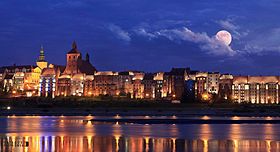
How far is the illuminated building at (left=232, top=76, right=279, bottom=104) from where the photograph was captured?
174 m

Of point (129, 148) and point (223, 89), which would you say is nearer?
point (129, 148)

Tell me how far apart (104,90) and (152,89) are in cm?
1714

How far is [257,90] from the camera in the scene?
17638cm

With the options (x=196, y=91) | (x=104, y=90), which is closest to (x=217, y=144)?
(x=196, y=91)

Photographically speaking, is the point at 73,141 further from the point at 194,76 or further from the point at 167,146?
the point at 194,76

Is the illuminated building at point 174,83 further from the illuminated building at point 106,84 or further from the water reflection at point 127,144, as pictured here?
the water reflection at point 127,144

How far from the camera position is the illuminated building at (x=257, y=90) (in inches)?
6865

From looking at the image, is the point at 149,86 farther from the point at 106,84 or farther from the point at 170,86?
the point at 106,84

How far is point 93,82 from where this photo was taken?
195 metres

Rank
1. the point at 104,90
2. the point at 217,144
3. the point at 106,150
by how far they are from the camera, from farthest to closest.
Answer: the point at 104,90, the point at 217,144, the point at 106,150

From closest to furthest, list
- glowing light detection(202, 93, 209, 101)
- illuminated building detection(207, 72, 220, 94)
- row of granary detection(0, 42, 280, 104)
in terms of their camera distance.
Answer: glowing light detection(202, 93, 209, 101)
row of granary detection(0, 42, 280, 104)
illuminated building detection(207, 72, 220, 94)

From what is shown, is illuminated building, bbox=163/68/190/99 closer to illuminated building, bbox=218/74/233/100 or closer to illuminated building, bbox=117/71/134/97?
illuminated building, bbox=218/74/233/100

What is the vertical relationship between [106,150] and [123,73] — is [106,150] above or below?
below

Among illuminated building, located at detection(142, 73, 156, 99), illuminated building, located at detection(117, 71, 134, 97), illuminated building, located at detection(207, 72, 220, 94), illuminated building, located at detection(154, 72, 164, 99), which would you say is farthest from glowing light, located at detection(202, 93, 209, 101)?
illuminated building, located at detection(117, 71, 134, 97)
